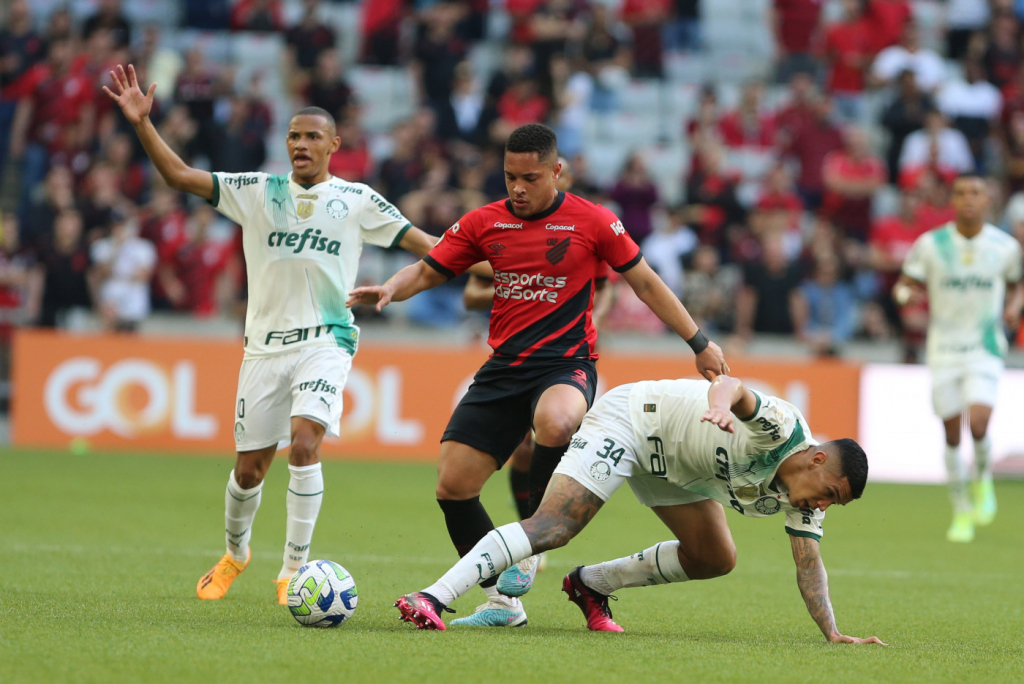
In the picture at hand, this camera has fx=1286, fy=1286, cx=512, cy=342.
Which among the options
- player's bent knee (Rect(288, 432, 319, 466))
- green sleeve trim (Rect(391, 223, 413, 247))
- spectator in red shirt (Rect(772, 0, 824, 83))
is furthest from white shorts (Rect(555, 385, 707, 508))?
spectator in red shirt (Rect(772, 0, 824, 83))

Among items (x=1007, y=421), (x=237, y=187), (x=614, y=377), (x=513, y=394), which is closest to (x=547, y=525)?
(x=513, y=394)

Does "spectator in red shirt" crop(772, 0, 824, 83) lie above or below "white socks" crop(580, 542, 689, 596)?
above

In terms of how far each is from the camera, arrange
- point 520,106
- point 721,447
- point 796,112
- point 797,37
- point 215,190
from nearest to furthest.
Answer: point 721,447 → point 215,190 → point 520,106 → point 796,112 → point 797,37

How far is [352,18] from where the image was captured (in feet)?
69.3

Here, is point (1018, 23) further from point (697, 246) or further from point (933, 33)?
point (697, 246)

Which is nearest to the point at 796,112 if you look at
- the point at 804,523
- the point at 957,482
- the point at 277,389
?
the point at 957,482

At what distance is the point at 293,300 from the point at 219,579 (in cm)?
154

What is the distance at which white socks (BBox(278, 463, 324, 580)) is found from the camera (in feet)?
22.3

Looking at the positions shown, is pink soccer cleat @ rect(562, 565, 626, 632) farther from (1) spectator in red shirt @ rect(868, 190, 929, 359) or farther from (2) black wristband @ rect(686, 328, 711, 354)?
(1) spectator in red shirt @ rect(868, 190, 929, 359)

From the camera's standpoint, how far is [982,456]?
36.7 feet

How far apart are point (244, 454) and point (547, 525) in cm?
214

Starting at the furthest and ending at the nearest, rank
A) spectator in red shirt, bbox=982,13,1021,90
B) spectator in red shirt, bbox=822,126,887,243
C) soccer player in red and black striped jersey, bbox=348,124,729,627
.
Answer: spectator in red shirt, bbox=982,13,1021,90 → spectator in red shirt, bbox=822,126,887,243 → soccer player in red and black striped jersey, bbox=348,124,729,627

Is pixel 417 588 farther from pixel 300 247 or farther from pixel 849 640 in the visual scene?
pixel 849 640

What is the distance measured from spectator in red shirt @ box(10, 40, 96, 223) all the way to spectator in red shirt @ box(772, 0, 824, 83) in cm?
1090
